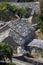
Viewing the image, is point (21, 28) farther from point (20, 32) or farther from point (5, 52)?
point (5, 52)

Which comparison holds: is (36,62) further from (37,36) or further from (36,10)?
(36,10)

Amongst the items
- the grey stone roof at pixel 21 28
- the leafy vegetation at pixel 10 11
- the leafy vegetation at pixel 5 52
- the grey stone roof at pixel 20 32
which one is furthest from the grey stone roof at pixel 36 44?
the leafy vegetation at pixel 10 11

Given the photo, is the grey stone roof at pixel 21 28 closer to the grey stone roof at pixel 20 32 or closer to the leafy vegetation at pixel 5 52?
the grey stone roof at pixel 20 32

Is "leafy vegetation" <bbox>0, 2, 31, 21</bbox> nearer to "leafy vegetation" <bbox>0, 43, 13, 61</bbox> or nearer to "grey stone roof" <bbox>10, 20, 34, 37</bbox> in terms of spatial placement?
"grey stone roof" <bbox>10, 20, 34, 37</bbox>

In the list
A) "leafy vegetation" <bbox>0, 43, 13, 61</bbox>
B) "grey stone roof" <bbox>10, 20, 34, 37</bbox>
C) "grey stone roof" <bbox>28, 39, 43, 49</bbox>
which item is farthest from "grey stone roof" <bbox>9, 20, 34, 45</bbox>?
"leafy vegetation" <bbox>0, 43, 13, 61</bbox>

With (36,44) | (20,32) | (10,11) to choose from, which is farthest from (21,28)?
(10,11)

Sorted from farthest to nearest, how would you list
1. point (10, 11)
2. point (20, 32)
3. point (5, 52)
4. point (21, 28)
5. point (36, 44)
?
point (10, 11)
point (21, 28)
point (20, 32)
point (36, 44)
point (5, 52)

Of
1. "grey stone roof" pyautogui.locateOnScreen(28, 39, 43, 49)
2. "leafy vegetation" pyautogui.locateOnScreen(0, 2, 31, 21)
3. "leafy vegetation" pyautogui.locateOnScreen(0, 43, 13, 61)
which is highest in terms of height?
"leafy vegetation" pyautogui.locateOnScreen(0, 43, 13, 61)

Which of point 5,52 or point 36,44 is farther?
point 36,44

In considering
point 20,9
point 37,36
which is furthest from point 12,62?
point 20,9
